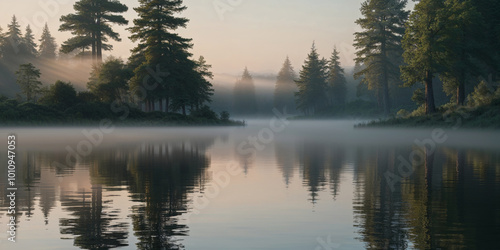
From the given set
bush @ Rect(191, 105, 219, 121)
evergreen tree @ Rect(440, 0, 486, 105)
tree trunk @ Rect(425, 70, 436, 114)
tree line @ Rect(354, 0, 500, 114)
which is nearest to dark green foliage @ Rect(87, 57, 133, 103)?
bush @ Rect(191, 105, 219, 121)

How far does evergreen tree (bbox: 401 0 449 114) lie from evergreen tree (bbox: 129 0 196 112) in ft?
116

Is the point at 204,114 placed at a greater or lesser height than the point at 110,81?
lesser

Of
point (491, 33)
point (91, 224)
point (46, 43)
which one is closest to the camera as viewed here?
point (91, 224)

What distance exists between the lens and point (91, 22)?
3561 inches

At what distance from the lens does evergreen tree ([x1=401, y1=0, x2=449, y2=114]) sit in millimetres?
56969

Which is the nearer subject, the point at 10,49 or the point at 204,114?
the point at 204,114

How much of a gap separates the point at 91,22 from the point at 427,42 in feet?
186

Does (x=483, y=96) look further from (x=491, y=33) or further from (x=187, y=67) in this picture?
(x=187, y=67)

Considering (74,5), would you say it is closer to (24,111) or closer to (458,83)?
(24,111)

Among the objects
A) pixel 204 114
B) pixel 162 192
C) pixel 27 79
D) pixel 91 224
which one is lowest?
pixel 91 224

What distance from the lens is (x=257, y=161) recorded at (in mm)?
26422

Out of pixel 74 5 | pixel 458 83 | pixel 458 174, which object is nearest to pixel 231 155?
pixel 458 174

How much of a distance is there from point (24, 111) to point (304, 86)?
8842cm

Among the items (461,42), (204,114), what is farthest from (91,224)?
(204,114)
